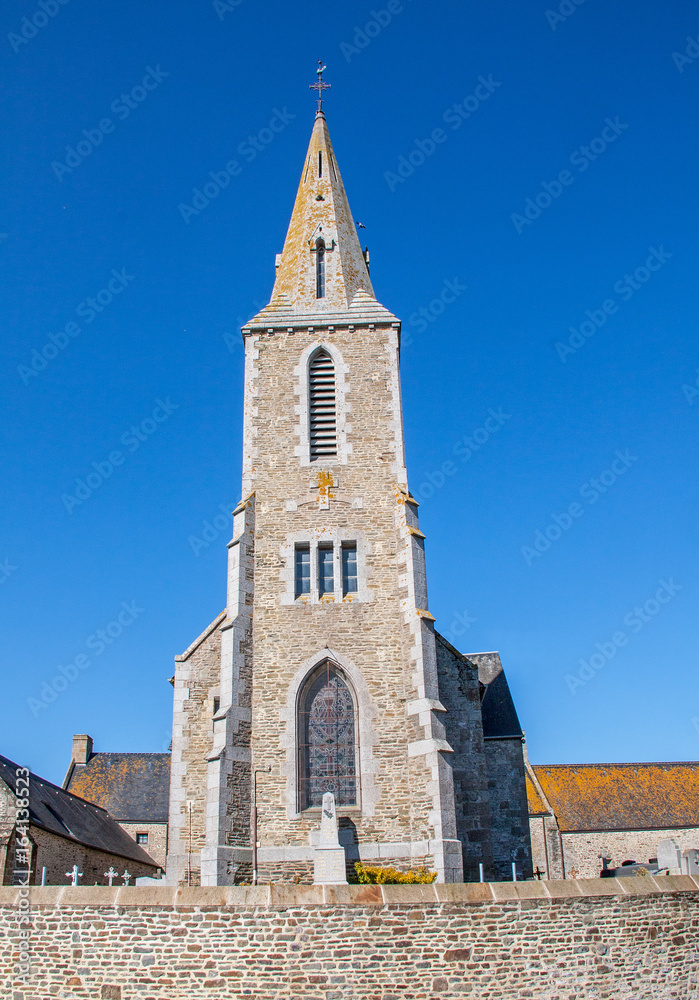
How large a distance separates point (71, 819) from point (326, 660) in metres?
11.9

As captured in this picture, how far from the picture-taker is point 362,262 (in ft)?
76.9

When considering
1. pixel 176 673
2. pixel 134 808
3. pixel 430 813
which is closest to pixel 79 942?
pixel 430 813

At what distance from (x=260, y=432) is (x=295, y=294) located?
428 cm

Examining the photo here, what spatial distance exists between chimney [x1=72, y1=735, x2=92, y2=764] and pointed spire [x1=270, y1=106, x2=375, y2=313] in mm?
25765

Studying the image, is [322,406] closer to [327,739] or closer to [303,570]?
[303,570]

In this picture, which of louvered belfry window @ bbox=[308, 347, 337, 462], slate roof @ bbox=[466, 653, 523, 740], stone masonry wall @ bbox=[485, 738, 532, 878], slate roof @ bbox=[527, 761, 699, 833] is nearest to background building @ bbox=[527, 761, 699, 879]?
slate roof @ bbox=[527, 761, 699, 833]

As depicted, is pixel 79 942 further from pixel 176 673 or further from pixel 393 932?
pixel 176 673

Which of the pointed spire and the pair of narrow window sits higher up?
the pointed spire

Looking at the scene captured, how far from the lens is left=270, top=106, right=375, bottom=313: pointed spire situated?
21953mm

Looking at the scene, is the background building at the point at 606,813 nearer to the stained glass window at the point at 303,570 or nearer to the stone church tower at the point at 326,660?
the stone church tower at the point at 326,660

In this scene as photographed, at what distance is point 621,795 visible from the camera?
39375 millimetres

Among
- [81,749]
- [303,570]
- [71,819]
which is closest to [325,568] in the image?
[303,570]

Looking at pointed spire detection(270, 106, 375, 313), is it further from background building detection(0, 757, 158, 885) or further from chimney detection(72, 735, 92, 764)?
chimney detection(72, 735, 92, 764)

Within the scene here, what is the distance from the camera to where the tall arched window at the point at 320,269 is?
22125 mm
